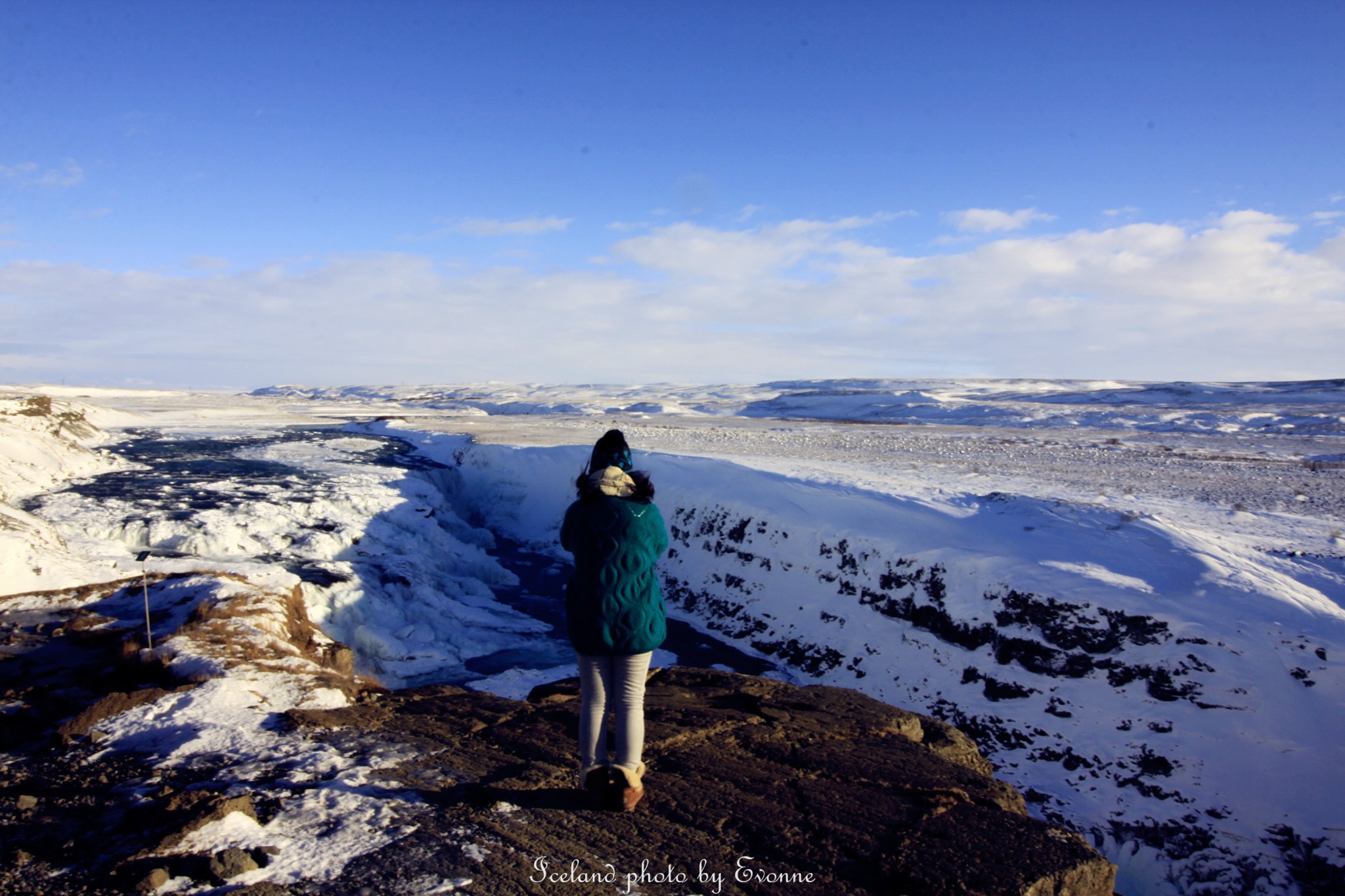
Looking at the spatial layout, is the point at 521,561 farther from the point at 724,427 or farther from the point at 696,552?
the point at 724,427

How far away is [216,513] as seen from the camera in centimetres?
1609

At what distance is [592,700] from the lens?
4293mm

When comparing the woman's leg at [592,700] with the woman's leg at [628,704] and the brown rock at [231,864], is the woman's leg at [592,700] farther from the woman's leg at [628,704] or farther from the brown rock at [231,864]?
the brown rock at [231,864]

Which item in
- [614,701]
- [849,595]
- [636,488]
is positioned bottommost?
[849,595]

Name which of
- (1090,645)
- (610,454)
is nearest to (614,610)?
(610,454)

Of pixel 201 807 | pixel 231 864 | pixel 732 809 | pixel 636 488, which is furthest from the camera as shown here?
pixel 732 809

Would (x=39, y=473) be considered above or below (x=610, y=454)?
below

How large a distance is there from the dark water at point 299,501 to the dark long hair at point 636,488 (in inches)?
370

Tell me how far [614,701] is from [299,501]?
16986 mm

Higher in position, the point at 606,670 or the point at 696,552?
the point at 606,670

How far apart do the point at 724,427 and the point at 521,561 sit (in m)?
27.0

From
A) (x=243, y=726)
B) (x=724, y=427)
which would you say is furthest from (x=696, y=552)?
(x=724, y=427)

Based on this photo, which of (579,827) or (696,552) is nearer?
(579,827)

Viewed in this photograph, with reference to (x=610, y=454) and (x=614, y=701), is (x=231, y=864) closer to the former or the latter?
(x=614, y=701)
